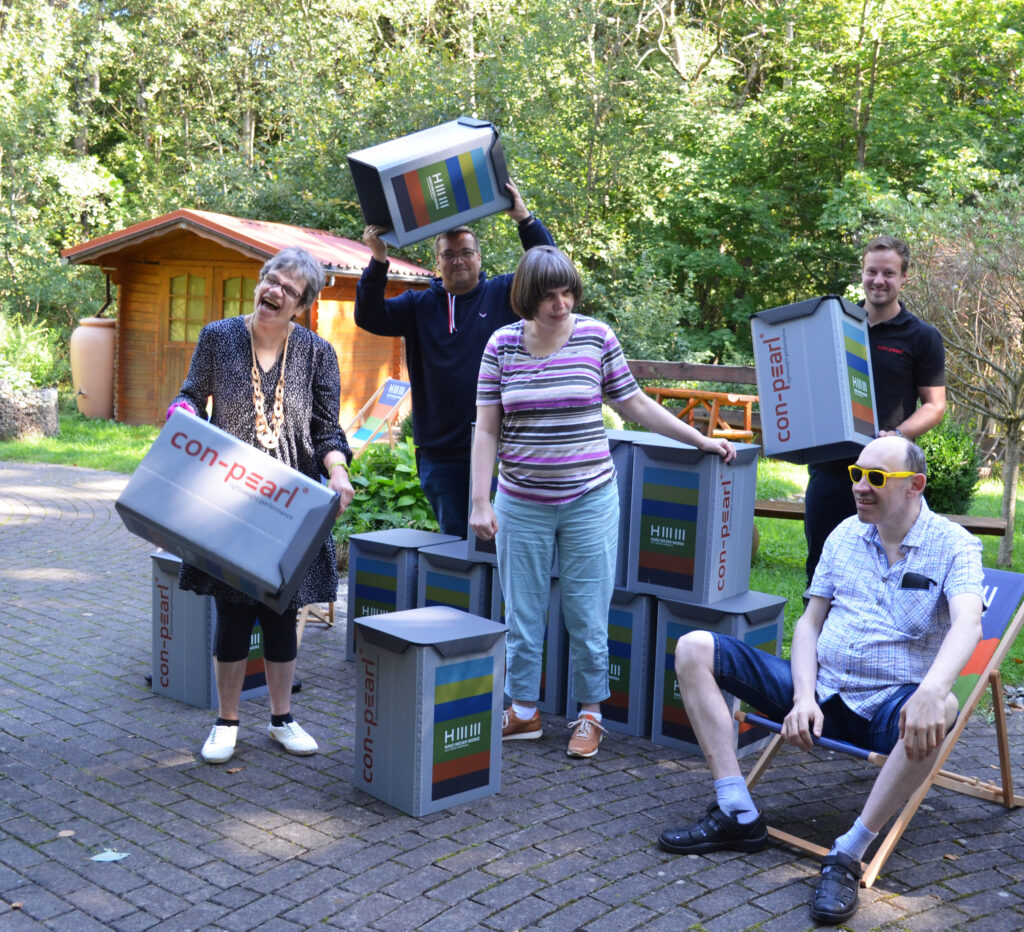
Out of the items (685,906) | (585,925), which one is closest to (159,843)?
(585,925)

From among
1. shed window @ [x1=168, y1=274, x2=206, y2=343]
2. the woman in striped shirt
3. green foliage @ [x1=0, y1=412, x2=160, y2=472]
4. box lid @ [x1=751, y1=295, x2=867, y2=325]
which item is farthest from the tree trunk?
shed window @ [x1=168, y1=274, x2=206, y2=343]

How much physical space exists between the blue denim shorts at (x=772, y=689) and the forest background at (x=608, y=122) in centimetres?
1370

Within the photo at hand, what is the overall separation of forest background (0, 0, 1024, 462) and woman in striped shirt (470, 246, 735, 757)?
1310 cm

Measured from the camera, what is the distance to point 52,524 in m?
9.26

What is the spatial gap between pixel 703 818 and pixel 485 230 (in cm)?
1611

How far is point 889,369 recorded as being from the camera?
4.62m

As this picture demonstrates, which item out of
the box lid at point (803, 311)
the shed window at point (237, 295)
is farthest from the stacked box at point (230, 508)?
the shed window at point (237, 295)

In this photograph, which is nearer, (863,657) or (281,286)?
(863,657)

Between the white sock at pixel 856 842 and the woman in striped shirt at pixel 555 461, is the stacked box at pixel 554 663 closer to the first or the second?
the woman in striped shirt at pixel 555 461

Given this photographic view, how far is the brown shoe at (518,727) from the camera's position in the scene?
179 inches

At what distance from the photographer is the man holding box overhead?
480 cm

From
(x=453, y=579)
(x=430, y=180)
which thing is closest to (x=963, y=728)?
(x=453, y=579)

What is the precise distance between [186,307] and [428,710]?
552 inches

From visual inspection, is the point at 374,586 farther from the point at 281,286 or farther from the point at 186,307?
the point at 186,307
